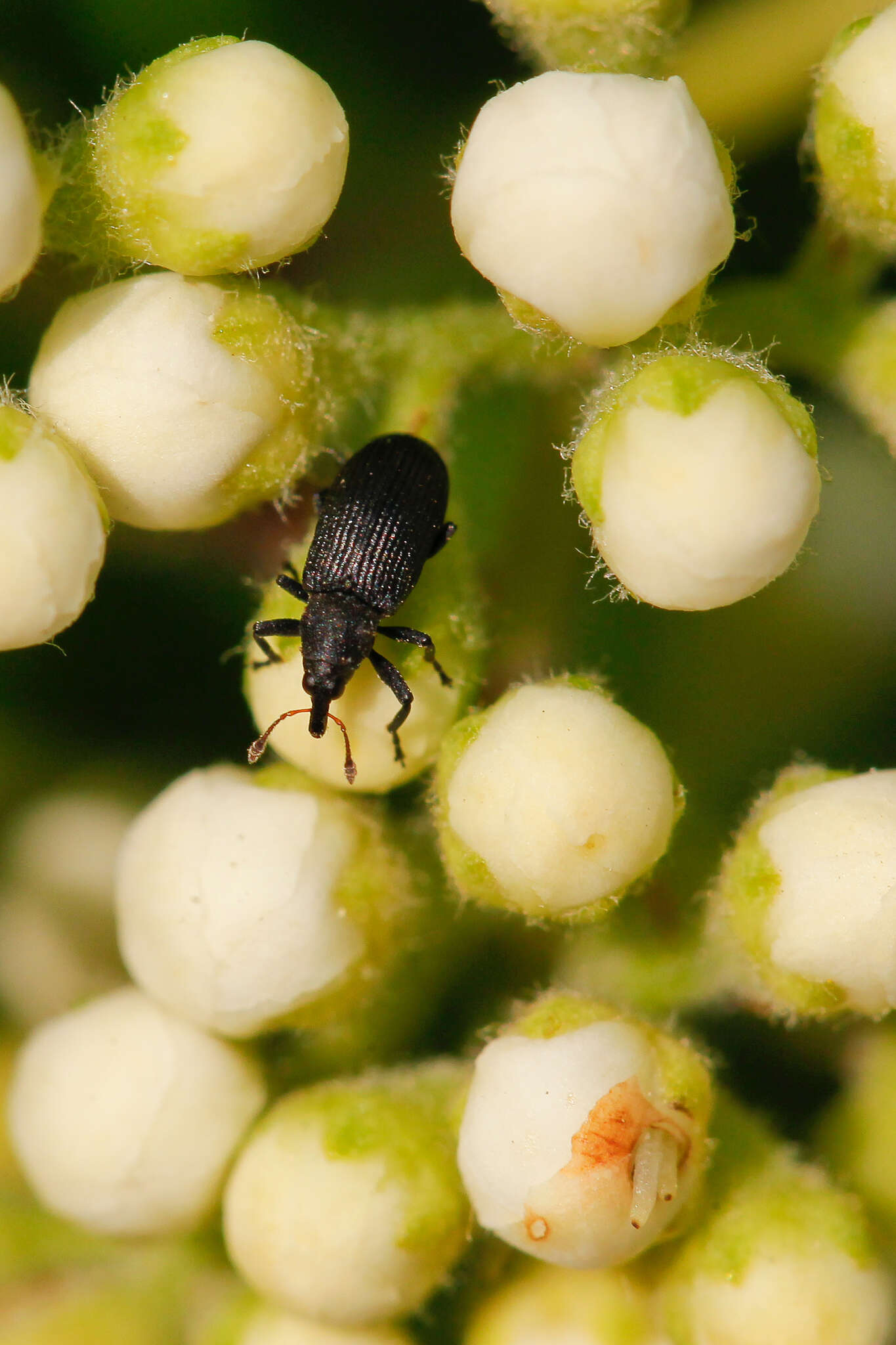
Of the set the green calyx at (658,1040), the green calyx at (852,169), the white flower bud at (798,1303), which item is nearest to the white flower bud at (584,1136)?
the green calyx at (658,1040)

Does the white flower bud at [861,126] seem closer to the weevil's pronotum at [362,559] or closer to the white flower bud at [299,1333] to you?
the weevil's pronotum at [362,559]

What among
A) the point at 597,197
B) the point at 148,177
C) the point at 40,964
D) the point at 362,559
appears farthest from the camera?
the point at 40,964

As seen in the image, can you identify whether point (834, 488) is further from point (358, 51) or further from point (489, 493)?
point (358, 51)

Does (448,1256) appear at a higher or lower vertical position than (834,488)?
lower

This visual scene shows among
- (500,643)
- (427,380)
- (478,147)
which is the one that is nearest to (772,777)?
(500,643)

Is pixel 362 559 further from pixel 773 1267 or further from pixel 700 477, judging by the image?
pixel 773 1267

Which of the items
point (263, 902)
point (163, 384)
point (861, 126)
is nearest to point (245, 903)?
point (263, 902)
